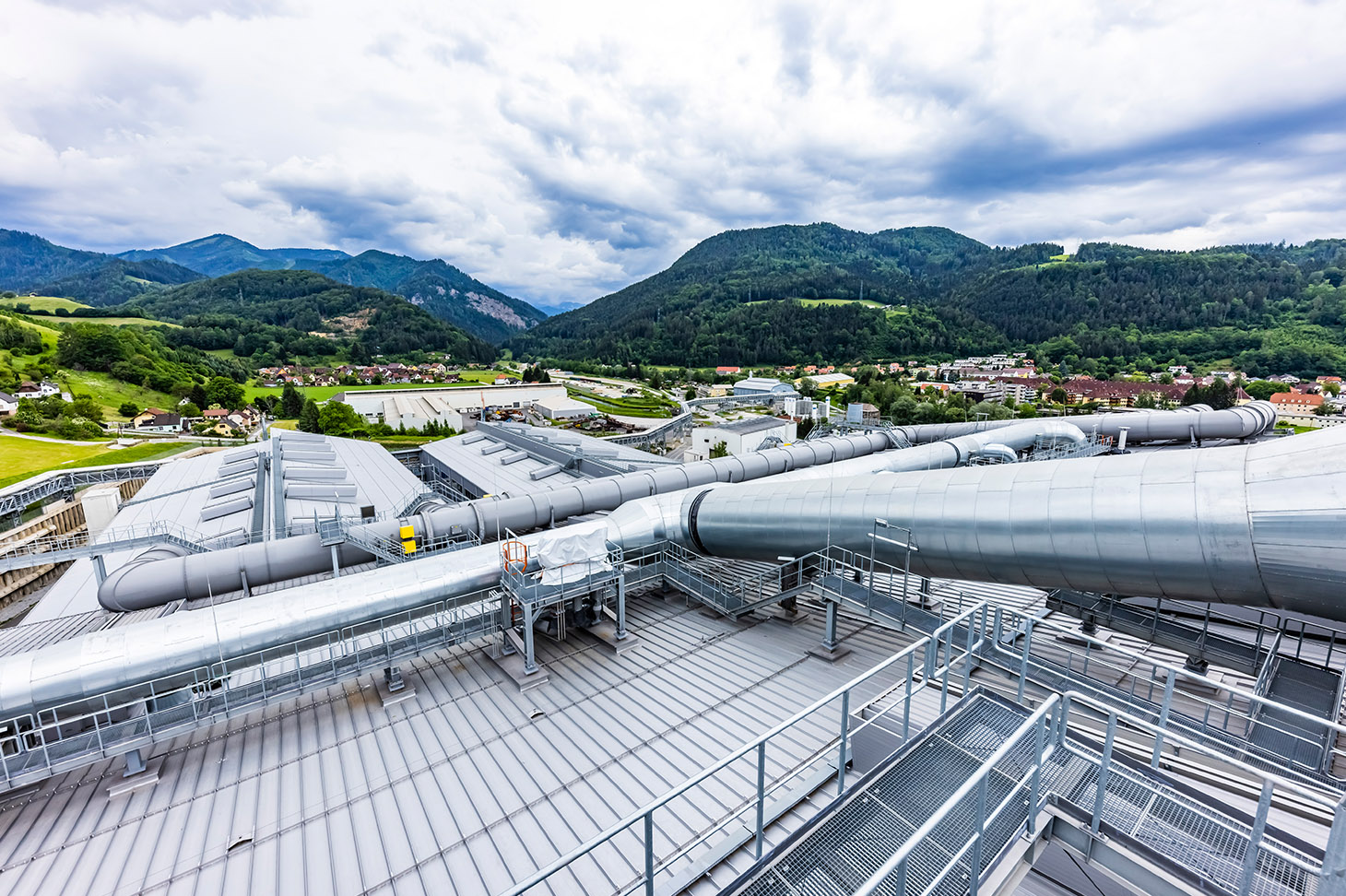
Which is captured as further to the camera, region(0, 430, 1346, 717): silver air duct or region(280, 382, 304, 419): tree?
region(280, 382, 304, 419): tree

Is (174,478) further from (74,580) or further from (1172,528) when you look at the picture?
(1172,528)

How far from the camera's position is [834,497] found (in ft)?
36.0

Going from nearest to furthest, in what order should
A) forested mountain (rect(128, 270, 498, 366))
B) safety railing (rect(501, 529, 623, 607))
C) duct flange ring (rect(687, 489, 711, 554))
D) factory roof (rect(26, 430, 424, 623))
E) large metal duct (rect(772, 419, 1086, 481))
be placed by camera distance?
safety railing (rect(501, 529, 623, 607)), duct flange ring (rect(687, 489, 711, 554)), factory roof (rect(26, 430, 424, 623)), large metal duct (rect(772, 419, 1086, 481)), forested mountain (rect(128, 270, 498, 366))

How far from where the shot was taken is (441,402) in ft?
266

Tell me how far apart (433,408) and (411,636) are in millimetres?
73680

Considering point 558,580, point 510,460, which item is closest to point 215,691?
point 558,580

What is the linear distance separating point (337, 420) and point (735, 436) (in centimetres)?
4727

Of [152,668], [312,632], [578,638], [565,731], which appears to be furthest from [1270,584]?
[152,668]

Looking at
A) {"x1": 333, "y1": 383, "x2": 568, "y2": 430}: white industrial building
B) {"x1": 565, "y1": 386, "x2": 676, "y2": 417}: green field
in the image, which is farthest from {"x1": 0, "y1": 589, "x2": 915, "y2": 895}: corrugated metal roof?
{"x1": 565, "y1": 386, "x2": 676, "y2": 417}: green field

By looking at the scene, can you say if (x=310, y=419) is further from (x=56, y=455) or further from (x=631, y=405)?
(x=631, y=405)

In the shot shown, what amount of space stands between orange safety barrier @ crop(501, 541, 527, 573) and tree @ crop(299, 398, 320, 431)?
6280 cm

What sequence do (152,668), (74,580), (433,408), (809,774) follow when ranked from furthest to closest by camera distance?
(433,408), (74,580), (152,668), (809,774)

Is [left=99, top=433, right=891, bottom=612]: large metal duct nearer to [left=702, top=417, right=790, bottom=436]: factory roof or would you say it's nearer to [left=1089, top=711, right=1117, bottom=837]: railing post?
[left=1089, top=711, right=1117, bottom=837]: railing post

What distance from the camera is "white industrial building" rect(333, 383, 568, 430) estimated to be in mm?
67438
